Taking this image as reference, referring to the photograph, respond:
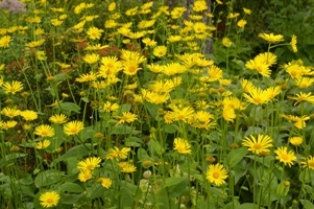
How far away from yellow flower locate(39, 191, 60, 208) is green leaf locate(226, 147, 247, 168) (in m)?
0.50

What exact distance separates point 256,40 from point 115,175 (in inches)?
133

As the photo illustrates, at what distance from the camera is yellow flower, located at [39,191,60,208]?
192cm

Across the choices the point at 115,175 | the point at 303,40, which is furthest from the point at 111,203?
the point at 303,40

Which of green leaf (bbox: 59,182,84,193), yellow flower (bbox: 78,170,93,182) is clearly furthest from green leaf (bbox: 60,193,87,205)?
yellow flower (bbox: 78,170,93,182)

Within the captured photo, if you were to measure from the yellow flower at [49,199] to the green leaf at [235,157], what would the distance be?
1.65 feet

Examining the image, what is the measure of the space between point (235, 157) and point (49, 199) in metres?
0.55

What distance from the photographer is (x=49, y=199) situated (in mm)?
1931

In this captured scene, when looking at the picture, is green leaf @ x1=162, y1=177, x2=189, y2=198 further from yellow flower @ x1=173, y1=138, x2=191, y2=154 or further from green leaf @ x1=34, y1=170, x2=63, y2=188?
green leaf @ x1=34, y1=170, x2=63, y2=188

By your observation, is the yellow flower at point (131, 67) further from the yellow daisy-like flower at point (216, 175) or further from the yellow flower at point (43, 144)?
the yellow daisy-like flower at point (216, 175)

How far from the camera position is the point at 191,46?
288cm

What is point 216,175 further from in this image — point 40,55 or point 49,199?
point 40,55

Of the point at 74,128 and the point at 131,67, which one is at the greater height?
the point at 131,67

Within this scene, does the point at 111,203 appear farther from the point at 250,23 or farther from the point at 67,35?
the point at 250,23

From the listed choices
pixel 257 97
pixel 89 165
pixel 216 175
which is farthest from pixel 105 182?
pixel 257 97
